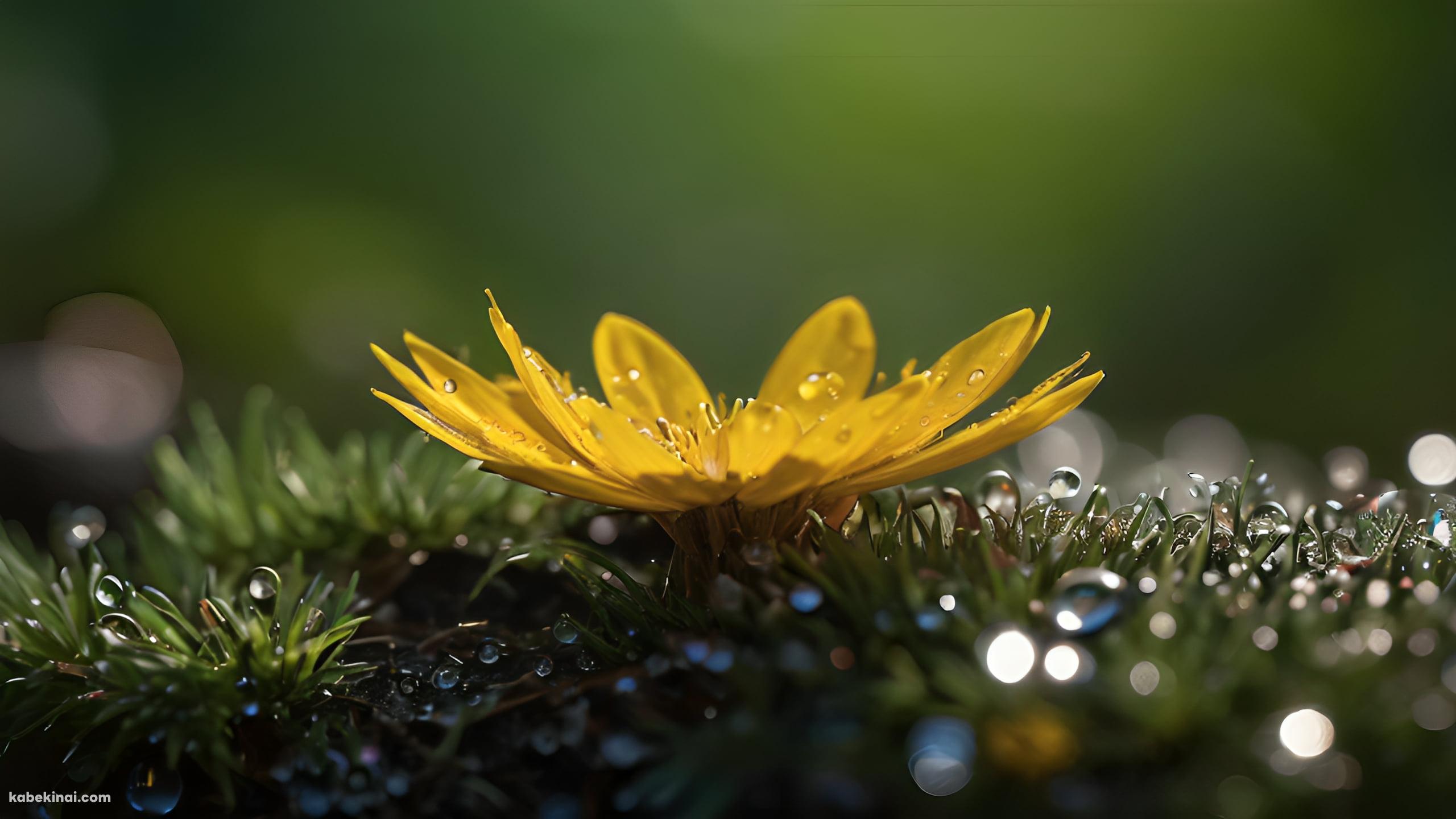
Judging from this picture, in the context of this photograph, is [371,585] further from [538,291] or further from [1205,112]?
[1205,112]

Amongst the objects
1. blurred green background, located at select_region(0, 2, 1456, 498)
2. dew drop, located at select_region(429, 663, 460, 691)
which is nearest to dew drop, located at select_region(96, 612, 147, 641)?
dew drop, located at select_region(429, 663, 460, 691)

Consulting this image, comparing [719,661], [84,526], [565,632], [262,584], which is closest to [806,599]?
[719,661]

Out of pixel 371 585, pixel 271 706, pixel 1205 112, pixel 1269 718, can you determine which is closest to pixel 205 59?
pixel 371 585

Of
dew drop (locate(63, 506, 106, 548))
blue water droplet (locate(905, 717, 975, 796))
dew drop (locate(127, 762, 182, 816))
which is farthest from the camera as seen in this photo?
dew drop (locate(63, 506, 106, 548))

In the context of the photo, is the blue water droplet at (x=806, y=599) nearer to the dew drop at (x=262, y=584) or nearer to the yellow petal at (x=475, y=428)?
the yellow petal at (x=475, y=428)

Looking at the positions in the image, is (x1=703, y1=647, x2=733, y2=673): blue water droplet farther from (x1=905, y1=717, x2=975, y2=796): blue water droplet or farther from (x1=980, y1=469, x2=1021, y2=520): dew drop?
(x1=980, y1=469, x2=1021, y2=520): dew drop
